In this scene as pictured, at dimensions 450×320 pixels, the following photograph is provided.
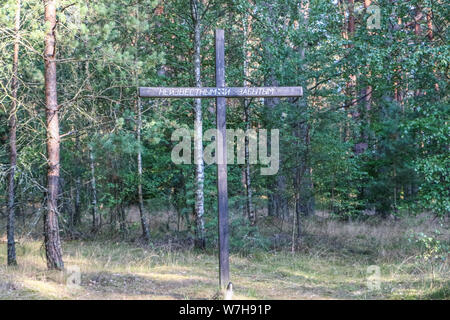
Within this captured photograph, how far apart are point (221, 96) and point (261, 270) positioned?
437cm

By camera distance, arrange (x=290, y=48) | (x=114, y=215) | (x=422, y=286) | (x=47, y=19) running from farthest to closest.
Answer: (x=114, y=215) < (x=290, y=48) < (x=47, y=19) < (x=422, y=286)

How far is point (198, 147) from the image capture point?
11328 mm

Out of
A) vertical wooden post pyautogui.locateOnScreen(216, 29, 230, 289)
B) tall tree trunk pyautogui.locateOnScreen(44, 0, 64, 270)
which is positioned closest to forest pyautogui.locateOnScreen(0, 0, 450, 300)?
tall tree trunk pyautogui.locateOnScreen(44, 0, 64, 270)

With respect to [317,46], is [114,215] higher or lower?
lower

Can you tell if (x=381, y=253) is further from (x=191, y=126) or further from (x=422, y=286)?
(x=191, y=126)

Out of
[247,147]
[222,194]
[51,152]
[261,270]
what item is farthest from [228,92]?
[247,147]

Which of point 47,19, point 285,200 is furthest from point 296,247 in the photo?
point 47,19

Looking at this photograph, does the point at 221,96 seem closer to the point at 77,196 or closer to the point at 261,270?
the point at 261,270

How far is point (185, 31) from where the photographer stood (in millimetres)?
13000

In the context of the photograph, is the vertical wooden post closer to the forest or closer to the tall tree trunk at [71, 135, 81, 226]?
the forest

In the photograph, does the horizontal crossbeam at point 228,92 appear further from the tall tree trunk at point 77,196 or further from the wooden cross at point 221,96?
the tall tree trunk at point 77,196

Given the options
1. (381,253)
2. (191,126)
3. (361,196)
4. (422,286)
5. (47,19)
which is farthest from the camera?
(361,196)

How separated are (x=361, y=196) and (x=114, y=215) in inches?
326

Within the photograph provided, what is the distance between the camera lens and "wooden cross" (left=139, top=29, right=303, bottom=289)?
6.64 metres
